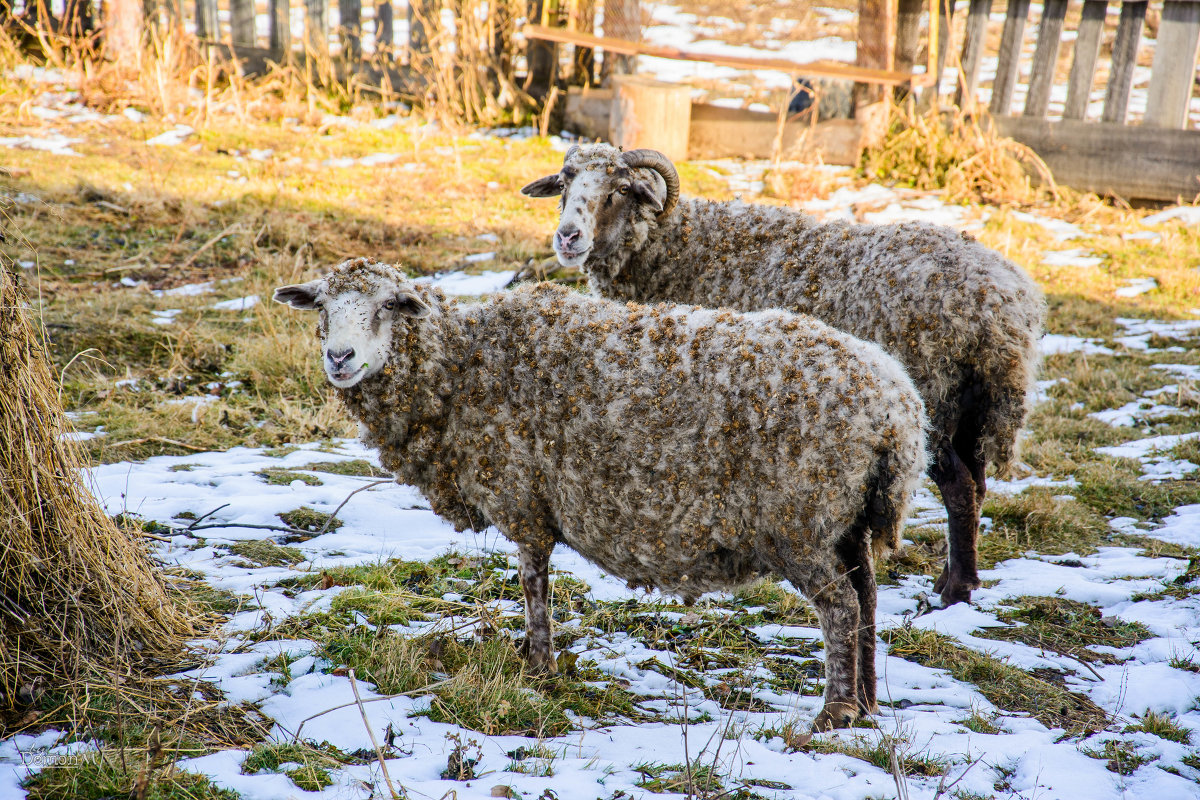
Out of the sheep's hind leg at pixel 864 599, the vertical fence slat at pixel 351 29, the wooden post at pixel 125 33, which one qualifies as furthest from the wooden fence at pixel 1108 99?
the wooden post at pixel 125 33

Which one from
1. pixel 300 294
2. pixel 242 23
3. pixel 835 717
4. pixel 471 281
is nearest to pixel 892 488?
pixel 835 717

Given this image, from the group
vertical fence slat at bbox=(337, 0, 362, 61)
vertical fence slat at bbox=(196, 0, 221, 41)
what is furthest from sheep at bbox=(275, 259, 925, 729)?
vertical fence slat at bbox=(196, 0, 221, 41)

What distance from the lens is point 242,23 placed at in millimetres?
13180

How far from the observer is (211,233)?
9.06 m

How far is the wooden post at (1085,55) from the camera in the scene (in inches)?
Answer: 398

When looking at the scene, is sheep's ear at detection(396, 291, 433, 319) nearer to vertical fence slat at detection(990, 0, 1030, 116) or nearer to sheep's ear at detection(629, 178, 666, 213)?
sheep's ear at detection(629, 178, 666, 213)

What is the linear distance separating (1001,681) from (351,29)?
12.7 metres

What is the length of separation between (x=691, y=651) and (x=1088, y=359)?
523 centimetres

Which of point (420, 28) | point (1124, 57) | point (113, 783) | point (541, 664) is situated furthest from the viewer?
point (420, 28)

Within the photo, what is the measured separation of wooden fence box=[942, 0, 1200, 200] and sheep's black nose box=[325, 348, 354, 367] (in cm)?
956

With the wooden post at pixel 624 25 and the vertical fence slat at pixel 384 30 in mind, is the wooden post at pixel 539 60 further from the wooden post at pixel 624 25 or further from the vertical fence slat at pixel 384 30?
the vertical fence slat at pixel 384 30

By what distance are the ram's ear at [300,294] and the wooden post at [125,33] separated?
436 inches

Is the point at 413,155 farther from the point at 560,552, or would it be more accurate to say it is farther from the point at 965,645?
the point at 965,645

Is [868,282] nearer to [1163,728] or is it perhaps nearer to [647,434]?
[647,434]
